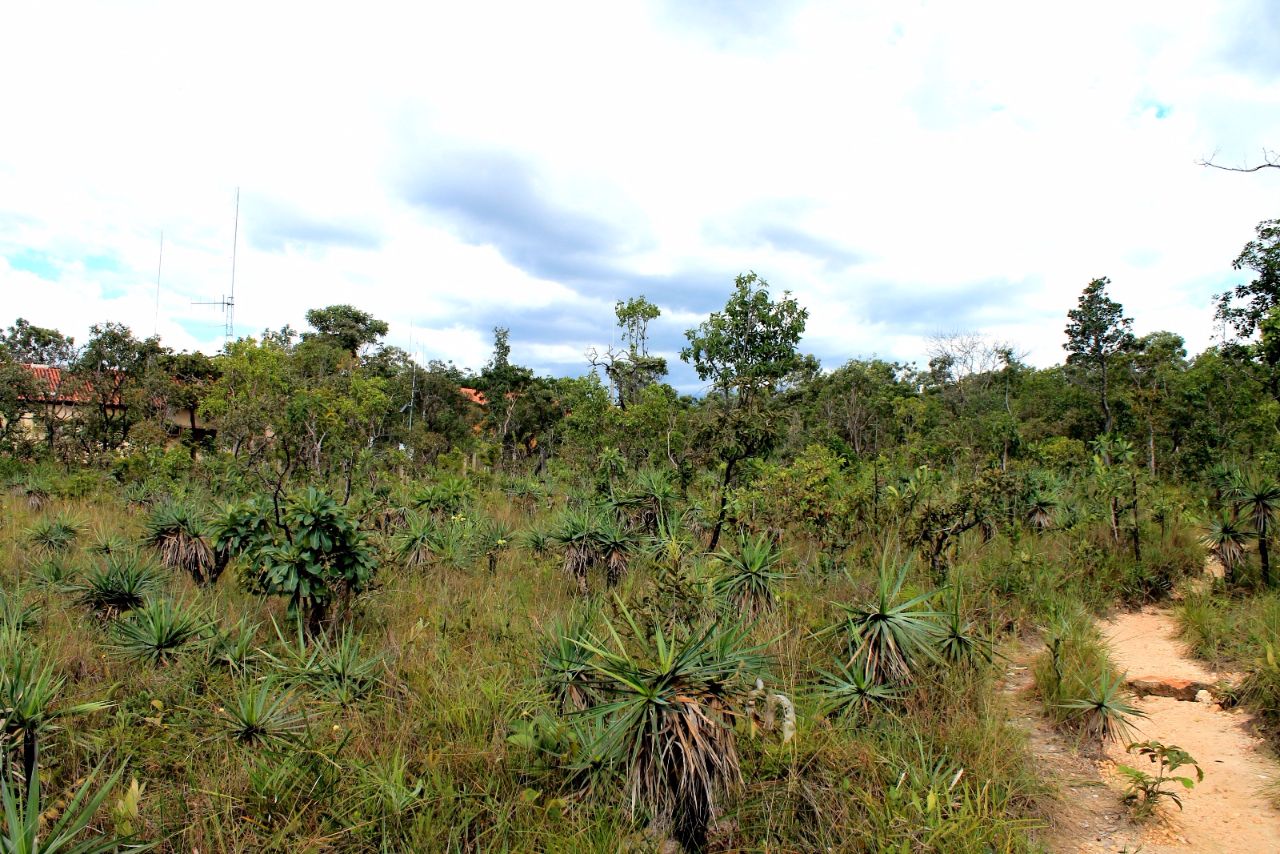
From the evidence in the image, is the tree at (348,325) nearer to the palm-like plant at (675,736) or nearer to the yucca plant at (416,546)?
the yucca plant at (416,546)

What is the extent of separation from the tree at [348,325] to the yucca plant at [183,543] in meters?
32.5

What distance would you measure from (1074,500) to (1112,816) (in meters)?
8.66

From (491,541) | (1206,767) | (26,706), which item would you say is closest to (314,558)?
(26,706)

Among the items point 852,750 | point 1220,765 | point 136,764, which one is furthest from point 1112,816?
point 136,764

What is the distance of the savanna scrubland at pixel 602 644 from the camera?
10.8 ft

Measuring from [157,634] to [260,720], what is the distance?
1.79 m

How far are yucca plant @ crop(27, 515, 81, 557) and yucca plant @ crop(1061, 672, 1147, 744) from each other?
428 inches

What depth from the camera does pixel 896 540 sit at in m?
7.95

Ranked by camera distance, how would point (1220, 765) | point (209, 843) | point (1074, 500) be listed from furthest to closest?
point (1074, 500), point (1220, 765), point (209, 843)

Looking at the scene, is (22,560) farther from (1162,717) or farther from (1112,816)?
(1162,717)

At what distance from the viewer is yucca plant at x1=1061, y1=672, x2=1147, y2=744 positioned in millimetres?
4787

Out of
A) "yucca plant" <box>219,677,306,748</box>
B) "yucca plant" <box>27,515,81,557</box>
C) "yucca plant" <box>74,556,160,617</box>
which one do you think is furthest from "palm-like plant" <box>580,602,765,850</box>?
"yucca plant" <box>27,515,81,557</box>

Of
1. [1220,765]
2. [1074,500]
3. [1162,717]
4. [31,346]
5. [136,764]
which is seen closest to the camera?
[136,764]

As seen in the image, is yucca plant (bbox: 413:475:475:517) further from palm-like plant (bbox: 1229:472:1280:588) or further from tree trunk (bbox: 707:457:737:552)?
palm-like plant (bbox: 1229:472:1280:588)
